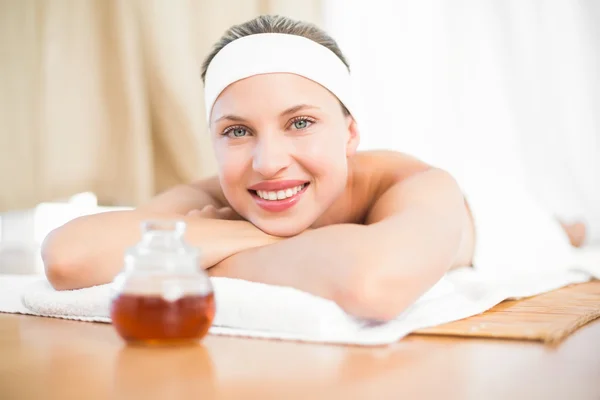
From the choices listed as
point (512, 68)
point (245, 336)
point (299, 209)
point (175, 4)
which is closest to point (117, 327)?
point (245, 336)

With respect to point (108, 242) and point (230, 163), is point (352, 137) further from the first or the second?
point (108, 242)

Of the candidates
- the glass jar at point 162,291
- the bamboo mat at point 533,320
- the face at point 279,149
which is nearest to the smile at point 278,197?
the face at point 279,149

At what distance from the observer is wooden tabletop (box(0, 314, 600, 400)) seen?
2.39ft

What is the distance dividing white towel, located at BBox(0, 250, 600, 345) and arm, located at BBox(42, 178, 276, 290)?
0.05m

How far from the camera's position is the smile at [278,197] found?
1454 mm

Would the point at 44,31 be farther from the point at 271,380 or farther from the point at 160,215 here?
the point at 271,380

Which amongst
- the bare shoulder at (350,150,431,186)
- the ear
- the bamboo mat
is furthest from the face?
the bamboo mat

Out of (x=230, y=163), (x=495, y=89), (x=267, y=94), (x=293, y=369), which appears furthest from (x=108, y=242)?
(x=495, y=89)

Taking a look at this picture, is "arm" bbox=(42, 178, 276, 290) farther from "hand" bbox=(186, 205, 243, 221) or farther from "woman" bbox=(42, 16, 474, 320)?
"hand" bbox=(186, 205, 243, 221)

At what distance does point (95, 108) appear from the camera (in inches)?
103

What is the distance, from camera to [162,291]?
86 centimetres

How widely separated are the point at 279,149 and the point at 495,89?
1957 millimetres

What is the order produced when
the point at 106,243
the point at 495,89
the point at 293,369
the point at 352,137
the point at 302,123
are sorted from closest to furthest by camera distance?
the point at 293,369, the point at 106,243, the point at 302,123, the point at 352,137, the point at 495,89

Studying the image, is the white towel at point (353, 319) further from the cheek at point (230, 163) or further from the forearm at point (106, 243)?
the cheek at point (230, 163)
